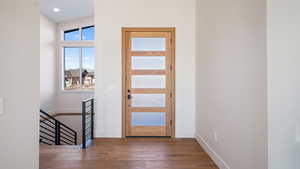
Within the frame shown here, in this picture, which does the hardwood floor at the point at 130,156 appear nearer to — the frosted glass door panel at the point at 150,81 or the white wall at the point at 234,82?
the white wall at the point at 234,82

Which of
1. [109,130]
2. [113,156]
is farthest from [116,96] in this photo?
[113,156]

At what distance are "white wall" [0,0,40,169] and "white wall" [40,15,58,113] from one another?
4.47 m

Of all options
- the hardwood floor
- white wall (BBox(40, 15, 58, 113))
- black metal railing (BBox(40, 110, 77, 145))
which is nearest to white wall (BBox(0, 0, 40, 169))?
the hardwood floor

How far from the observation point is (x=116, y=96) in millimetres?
3750

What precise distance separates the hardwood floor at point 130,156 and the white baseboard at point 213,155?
0.06 m

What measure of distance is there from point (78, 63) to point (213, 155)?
557cm

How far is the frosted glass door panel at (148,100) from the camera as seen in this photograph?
3.81 meters

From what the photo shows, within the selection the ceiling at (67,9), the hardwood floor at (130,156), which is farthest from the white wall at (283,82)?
the ceiling at (67,9)

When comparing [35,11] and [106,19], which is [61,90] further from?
[35,11]

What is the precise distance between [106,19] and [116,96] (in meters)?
1.59

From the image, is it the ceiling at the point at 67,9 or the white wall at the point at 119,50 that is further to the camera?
the ceiling at the point at 67,9

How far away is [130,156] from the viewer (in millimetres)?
2855

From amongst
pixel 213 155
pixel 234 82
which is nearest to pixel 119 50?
pixel 234 82

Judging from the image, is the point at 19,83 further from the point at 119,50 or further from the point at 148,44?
the point at 148,44
